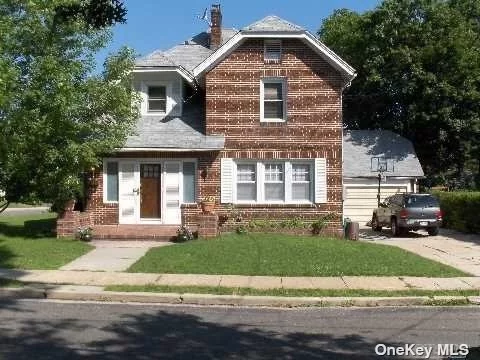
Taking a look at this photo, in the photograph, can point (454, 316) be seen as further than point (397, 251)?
No

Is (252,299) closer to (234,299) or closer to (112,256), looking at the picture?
(234,299)

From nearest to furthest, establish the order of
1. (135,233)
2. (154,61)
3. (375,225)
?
(135,233), (154,61), (375,225)

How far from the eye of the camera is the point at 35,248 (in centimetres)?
1582

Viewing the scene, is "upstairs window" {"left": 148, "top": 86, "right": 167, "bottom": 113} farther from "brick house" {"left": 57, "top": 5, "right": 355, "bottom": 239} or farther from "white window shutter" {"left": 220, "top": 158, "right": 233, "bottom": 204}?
"white window shutter" {"left": 220, "top": 158, "right": 233, "bottom": 204}

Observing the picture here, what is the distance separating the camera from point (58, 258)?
47.1 ft

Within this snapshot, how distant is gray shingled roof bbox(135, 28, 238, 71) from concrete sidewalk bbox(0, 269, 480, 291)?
10291mm

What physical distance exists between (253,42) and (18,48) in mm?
9184

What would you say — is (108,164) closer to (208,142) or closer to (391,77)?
(208,142)

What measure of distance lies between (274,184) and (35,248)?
7.93 metres

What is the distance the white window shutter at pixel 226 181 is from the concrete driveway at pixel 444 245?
5.24 meters

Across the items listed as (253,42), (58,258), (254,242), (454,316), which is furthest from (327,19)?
(454,316)

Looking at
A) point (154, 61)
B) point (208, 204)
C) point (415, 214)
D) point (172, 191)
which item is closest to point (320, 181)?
point (208, 204)

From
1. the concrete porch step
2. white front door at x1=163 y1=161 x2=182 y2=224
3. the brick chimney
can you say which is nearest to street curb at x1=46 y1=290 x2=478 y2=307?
the concrete porch step

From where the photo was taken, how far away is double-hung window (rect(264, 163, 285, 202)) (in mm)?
20266
